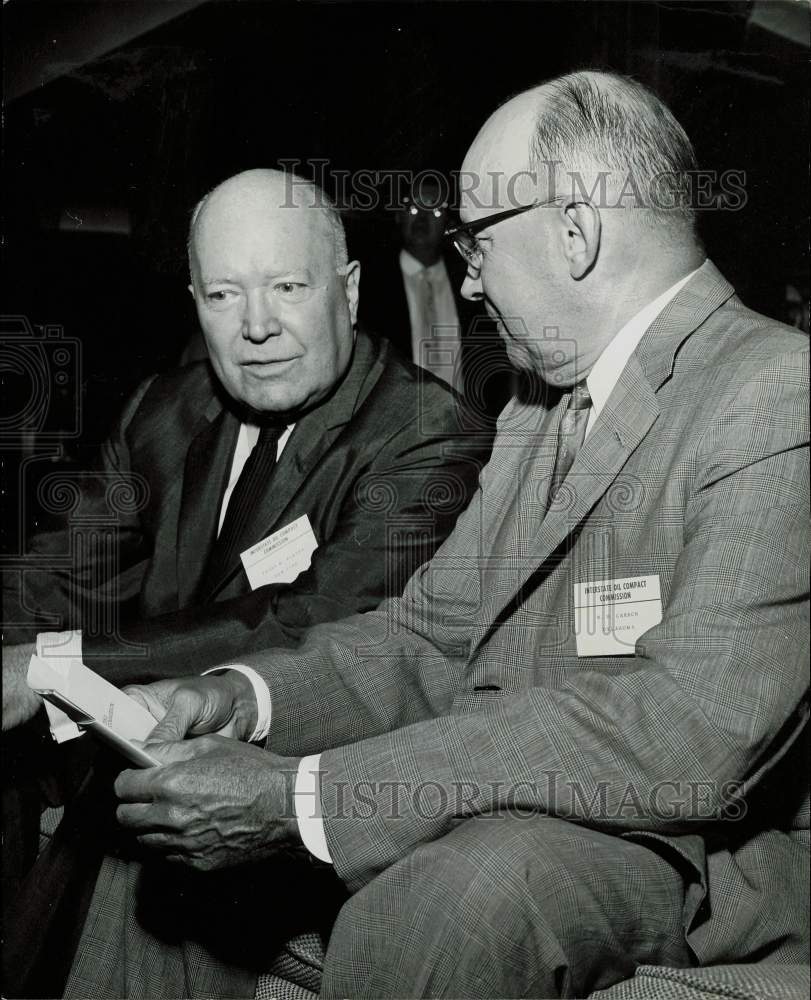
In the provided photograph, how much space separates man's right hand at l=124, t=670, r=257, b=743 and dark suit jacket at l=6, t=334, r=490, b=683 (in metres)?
0.27

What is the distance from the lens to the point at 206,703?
70.7 inches

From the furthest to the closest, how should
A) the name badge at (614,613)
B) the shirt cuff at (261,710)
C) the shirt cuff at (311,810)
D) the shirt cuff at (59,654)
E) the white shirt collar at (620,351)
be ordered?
the shirt cuff at (59,654)
the shirt cuff at (261,710)
the white shirt collar at (620,351)
the name badge at (614,613)
the shirt cuff at (311,810)

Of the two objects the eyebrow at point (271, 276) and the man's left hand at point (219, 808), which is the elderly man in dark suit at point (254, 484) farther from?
the man's left hand at point (219, 808)

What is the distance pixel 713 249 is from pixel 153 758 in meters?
1.37

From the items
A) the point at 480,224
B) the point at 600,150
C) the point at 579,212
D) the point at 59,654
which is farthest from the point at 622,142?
the point at 59,654

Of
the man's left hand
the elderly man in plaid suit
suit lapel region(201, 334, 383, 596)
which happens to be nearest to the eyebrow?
suit lapel region(201, 334, 383, 596)

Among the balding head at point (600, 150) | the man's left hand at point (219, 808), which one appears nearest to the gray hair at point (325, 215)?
the balding head at point (600, 150)

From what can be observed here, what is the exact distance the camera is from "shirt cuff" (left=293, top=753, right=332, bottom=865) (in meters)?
1.42

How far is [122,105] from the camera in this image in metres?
2.38

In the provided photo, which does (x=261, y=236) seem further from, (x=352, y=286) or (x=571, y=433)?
(x=571, y=433)

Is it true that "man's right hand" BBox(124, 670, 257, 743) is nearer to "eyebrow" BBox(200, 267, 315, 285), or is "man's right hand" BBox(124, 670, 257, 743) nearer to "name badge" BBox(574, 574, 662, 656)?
"name badge" BBox(574, 574, 662, 656)

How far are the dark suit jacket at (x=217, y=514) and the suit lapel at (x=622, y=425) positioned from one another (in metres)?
0.46

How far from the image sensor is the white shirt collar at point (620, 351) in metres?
1.74

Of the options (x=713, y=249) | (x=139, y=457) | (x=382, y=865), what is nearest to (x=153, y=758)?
(x=382, y=865)
